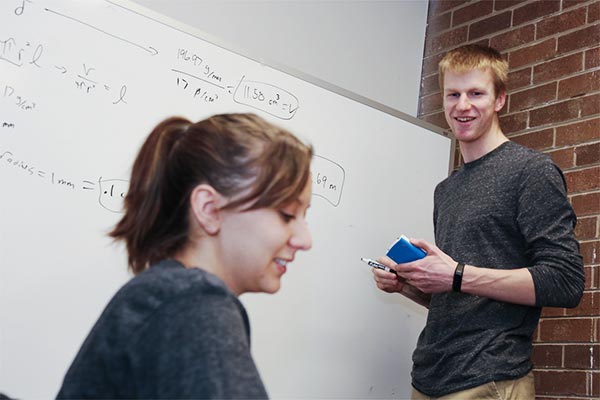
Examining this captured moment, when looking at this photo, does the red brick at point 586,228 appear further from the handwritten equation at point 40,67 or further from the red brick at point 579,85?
the handwritten equation at point 40,67

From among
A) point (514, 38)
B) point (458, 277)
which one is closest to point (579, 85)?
point (514, 38)

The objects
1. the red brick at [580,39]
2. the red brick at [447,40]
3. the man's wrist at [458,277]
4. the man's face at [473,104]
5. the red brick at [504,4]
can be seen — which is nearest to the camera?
the man's wrist at [458,277]

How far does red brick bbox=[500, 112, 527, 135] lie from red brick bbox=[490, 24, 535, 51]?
26cm

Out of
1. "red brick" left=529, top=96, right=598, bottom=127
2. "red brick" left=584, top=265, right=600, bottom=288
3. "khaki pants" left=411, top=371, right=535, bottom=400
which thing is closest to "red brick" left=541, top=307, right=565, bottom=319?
"red brick" left=584, top=265, right=600, bottom=288

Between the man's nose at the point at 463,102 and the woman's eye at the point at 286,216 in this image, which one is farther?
the man's nose at the point at 463,102

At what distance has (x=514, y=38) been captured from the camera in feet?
8.57

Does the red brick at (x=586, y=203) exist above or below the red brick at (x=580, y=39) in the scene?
below

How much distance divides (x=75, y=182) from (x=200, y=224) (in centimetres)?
84

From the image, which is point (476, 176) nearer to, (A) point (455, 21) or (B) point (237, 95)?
(B) point (237, 95)

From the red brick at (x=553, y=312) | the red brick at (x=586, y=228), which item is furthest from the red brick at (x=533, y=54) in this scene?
the red brick at (x=553, y=312)

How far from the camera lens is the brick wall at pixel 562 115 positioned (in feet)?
7.14

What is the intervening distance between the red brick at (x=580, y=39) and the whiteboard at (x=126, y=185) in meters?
0.53

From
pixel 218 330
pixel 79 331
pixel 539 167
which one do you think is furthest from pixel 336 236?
pixel 218 330

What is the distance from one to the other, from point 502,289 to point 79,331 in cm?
99
